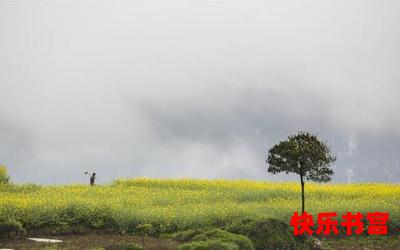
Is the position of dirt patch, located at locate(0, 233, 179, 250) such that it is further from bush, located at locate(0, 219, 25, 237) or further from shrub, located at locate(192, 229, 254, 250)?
shrub, located at locate(192, 229, 254, 250)

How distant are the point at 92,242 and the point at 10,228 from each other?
4934mm

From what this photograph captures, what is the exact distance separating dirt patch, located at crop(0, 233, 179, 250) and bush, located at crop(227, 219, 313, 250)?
2.86m

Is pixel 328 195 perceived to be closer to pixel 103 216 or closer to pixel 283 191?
pixel 283 191

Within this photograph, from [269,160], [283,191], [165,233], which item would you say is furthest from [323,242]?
[283,191]

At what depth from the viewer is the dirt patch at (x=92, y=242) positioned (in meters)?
23.0

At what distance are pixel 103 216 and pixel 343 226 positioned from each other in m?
12.9

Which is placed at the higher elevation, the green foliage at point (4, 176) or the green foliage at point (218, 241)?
the green foliage at point (4, 176)

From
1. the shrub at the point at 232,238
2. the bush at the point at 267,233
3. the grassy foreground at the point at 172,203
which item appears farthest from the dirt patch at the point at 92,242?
the bush at the point at 267,233

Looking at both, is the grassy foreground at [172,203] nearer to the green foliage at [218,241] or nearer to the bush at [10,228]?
the bush at [10,228]

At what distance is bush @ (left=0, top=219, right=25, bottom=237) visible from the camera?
26.9 metres

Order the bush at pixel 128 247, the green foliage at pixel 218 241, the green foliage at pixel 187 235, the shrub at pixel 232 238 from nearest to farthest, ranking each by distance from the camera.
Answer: the green foliage at pixel 218 241 < the bush at pixel 128 247 < the shrub at pixel 232 238 < the green foliage at pixel 187 235

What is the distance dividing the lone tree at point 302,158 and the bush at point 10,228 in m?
13.2

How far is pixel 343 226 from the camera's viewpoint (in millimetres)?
29797

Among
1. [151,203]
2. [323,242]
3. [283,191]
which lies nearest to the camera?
[323,242]
